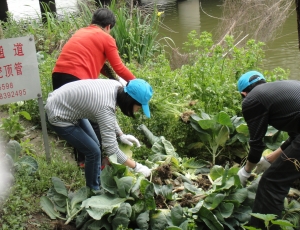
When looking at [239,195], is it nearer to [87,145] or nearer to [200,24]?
[87,145]

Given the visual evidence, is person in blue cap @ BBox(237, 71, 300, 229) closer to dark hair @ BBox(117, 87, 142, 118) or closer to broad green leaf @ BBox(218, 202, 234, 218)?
broad green leaf @ BBox(218, 202, 234, 218)

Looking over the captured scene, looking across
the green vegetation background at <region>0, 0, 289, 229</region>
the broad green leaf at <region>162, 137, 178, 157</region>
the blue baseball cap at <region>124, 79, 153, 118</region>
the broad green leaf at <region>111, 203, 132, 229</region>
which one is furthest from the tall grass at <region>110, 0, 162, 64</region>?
the broad green leaf at <region>111, 203, 132, 229</region>

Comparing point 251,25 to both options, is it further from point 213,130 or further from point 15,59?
point 15,59

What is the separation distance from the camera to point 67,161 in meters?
4.74

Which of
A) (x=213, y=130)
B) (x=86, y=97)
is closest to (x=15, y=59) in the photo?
(x=86, y=97)

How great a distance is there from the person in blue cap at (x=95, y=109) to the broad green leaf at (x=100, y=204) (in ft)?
0.96

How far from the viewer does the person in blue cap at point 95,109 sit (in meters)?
3.53

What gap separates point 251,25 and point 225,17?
1.94 feet

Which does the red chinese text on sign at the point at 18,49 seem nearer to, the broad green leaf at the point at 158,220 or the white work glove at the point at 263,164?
the broad green leaf at the point at 158,220

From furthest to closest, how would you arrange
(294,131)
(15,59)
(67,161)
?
(67,161), (15,59), (294,131)

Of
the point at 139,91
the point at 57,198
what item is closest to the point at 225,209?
the point at 139,91

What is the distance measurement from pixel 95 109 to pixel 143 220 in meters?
0.96

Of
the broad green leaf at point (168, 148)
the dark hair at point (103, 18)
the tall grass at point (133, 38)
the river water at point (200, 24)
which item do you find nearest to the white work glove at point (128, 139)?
the broad green leaf at point (168, 148)

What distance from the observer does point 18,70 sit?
4238 mm
